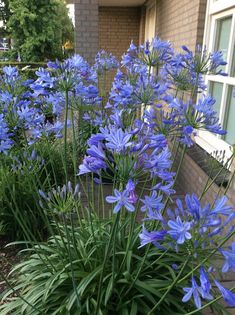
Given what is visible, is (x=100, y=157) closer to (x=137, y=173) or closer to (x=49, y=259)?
(x=137, y=173)

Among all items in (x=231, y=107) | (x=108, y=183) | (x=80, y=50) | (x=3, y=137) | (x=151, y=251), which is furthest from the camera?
(x=80, y=50)

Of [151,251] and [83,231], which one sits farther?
[83,231]

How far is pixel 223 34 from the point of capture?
11.6 ft

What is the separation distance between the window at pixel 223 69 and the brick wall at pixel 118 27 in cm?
631

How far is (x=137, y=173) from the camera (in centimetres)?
128

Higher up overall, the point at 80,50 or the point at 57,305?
the point at 80,50

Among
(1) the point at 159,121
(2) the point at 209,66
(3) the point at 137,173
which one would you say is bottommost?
(3) the point at 137,173

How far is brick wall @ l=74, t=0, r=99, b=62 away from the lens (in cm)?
569

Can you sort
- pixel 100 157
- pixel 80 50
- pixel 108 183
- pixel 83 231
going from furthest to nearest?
pixel 80 50, pixel 108 183, pixel 83 231, pixel 100 157

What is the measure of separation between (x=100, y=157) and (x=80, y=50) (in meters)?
5.21

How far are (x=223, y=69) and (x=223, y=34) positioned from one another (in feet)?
1.38

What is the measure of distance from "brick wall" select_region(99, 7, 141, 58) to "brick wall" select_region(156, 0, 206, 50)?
10.5ft

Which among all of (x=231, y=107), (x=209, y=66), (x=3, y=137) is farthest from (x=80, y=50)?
(x=3, y=137)

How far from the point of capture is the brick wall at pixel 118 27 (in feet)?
31.1
